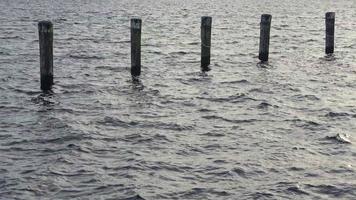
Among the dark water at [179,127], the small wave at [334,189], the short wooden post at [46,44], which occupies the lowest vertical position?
the small wave at [334,189]

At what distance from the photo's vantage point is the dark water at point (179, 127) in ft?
38.8

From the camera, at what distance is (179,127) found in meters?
16.1

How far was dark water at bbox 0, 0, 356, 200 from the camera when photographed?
11836mm

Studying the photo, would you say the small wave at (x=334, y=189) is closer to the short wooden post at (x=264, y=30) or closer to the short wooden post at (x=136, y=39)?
the short wooden post at (x=136, y=39)

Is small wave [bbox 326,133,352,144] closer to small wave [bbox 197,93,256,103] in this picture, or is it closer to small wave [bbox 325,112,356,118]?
small wave [bbox 325,112,356,118]

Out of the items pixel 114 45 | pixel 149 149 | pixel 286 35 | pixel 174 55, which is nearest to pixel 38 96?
pixel 149 149

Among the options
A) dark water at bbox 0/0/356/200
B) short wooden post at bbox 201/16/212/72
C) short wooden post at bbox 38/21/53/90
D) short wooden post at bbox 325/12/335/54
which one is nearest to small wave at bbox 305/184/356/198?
dark water at bbox 0/0/356/200

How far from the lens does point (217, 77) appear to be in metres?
23.3

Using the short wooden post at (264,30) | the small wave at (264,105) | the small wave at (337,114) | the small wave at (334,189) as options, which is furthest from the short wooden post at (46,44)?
the small wave at (334,189)

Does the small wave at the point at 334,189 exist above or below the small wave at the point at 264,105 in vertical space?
below

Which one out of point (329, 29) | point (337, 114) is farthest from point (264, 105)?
point (329, 29)

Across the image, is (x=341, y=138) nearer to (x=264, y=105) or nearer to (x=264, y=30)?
(x=264, y=105)

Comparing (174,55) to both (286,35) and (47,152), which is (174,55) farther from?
(47,152)

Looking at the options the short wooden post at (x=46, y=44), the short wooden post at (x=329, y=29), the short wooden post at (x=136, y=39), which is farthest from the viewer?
the short wooden post at (x=329, y=29)
